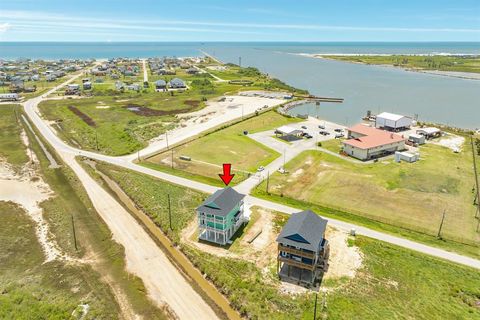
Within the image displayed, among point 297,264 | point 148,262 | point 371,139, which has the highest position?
point 371,139

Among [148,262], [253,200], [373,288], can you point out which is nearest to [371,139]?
[253,200]

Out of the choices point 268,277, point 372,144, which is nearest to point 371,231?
point 268,277

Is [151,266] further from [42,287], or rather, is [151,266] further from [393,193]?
[393,193]

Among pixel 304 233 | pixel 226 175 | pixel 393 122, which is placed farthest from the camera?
pixel 393 122

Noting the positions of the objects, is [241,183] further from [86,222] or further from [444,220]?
[444,220]

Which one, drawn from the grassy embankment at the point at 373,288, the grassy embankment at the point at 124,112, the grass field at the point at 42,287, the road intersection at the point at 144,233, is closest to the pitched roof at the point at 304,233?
the grassy embankment at the point at 373,288

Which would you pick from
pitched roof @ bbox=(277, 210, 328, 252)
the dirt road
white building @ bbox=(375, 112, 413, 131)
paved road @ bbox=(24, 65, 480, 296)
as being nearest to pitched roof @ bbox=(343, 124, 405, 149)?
white building @ bbox=(375, 112, 413, 131)

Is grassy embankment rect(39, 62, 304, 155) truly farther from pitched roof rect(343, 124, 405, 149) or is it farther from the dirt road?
pitched roof rect(343, 124, 405, 149)
